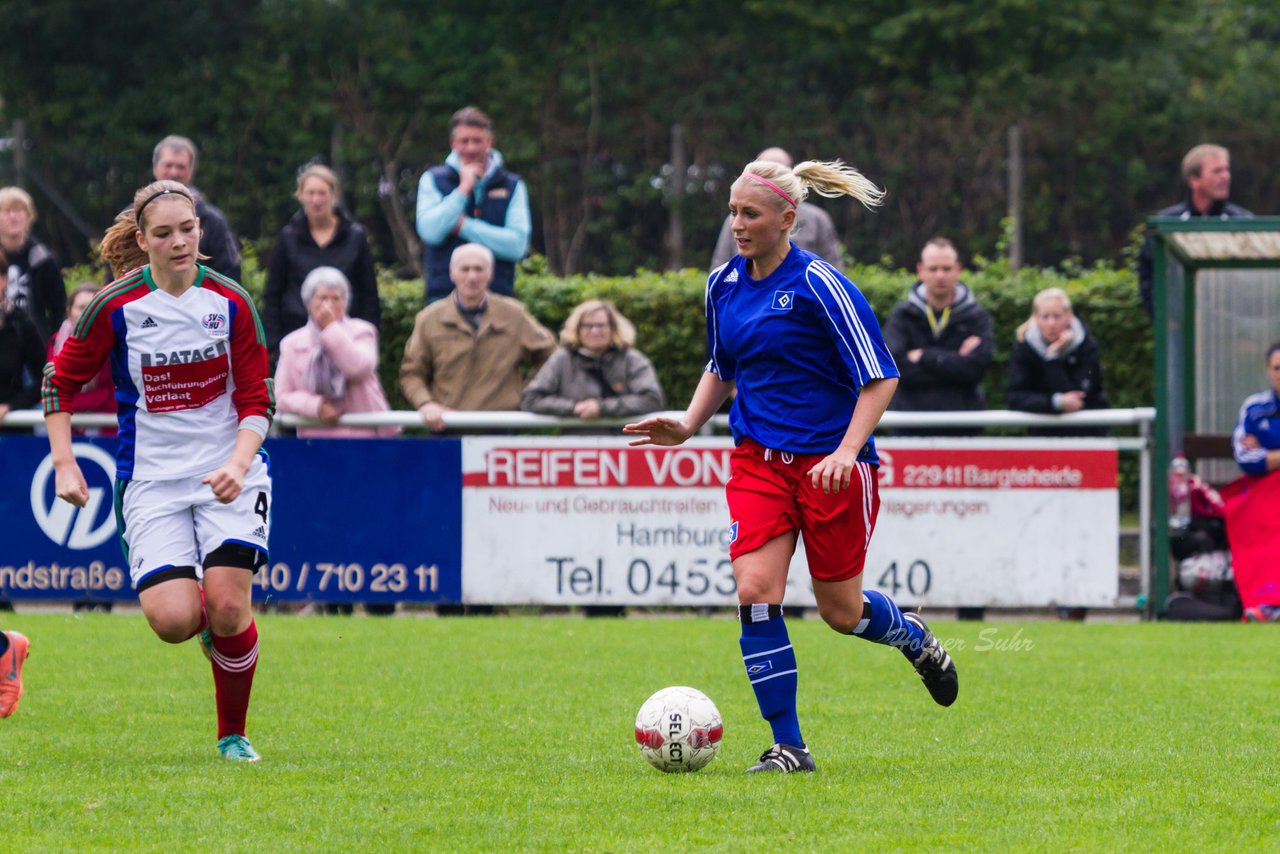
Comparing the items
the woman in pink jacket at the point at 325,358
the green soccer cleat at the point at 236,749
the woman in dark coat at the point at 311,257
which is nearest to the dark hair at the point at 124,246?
the green soccer cleat at the point at 236,749

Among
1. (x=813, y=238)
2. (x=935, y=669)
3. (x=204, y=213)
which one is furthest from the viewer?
(x=813, y=238)

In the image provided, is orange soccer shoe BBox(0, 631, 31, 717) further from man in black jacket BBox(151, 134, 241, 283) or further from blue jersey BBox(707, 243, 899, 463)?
man in black jacket BBox(151, 134, 241, 283)

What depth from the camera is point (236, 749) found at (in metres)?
6.80

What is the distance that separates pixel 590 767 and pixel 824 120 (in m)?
21.0

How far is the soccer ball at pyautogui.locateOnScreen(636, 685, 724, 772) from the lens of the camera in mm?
6344

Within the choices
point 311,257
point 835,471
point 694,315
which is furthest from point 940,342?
point 835,471

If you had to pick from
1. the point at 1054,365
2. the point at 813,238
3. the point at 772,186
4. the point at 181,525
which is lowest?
the point at 181,525

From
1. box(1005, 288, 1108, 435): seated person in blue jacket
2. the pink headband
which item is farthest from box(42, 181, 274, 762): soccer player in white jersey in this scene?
box(1005, 288, 1108, 435): seated person in blue jacket

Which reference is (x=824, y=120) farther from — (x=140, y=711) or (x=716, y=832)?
(x=716, y=832)

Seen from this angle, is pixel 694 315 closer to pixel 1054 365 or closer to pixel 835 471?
pixel 1054 365

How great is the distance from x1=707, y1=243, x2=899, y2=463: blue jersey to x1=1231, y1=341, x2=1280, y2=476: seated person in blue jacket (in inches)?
235

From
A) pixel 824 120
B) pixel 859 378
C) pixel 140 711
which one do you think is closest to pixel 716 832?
pixel 859 378

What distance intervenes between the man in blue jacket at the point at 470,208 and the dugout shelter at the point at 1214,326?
4076 mm

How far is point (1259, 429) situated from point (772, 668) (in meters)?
6.42
